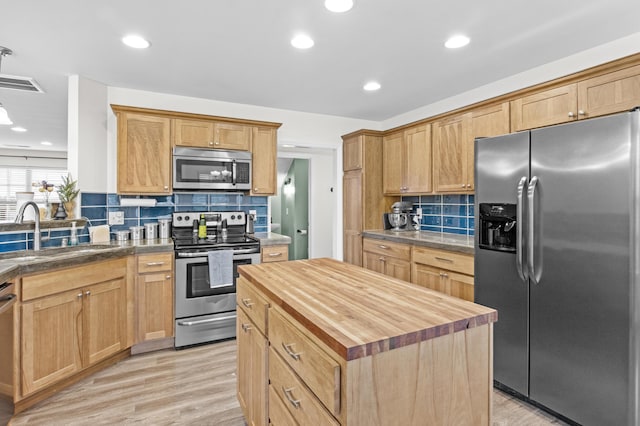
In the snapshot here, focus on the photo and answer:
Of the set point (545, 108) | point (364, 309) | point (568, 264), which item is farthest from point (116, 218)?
point (545, 108)

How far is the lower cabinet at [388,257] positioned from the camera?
136 inches

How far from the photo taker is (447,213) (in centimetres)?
387

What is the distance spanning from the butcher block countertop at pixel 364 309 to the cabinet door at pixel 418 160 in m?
2.26

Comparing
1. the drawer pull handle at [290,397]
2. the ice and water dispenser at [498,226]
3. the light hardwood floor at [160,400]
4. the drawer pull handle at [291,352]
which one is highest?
the ice and water dispenser at [498,226]

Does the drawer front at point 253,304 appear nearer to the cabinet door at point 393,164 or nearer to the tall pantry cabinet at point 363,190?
the tall pantry cabinet at point 363,190

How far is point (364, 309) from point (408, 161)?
3.05 m

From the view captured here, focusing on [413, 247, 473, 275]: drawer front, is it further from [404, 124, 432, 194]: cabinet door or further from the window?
the window

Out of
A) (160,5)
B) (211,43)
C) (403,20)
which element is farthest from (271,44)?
(403,20)

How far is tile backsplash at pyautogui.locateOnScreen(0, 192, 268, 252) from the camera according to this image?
2670mm

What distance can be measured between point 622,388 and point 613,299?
462 millimetres

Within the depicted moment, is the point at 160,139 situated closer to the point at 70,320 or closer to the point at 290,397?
the point at 70,320

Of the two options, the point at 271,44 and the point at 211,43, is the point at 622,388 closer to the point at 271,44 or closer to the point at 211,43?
the point at 271,44

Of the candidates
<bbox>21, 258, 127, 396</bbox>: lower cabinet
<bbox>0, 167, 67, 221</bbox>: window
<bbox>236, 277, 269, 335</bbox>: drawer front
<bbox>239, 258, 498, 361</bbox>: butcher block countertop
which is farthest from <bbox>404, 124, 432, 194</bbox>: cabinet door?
<bbox>0, 167, 67, 221</bbox>: window

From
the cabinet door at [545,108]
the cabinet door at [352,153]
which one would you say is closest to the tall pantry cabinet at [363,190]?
the cabinet door at [352,153]
